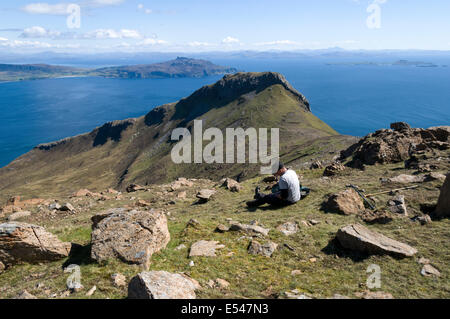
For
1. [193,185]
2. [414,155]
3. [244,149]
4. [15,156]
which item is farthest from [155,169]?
[15,156]

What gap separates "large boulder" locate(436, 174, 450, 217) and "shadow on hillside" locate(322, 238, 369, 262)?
492cm

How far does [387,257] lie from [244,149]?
97498mm

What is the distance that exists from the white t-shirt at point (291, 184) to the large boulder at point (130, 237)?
693cm

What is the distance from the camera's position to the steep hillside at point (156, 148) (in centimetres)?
11306

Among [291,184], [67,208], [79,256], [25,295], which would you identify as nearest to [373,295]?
[291,184]

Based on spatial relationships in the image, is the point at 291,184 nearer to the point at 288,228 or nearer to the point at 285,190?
the point at 285,190

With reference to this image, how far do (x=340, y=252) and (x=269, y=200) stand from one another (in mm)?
6274

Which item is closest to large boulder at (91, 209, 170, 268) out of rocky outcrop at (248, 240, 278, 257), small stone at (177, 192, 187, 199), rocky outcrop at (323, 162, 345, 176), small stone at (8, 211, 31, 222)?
rocky outcrop at (248, 240, 278, 257)

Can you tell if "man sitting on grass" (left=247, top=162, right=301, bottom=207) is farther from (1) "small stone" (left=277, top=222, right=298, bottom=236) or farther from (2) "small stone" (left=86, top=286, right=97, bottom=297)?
(2) "small stone" (left=86, top=286, right=97, bottom=297)

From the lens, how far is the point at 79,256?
10383 millimetres

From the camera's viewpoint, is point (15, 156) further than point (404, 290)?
Yes

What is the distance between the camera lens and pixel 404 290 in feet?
25.5
